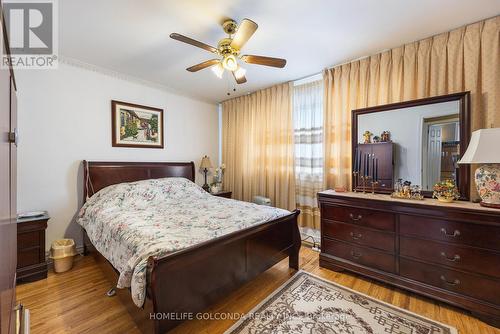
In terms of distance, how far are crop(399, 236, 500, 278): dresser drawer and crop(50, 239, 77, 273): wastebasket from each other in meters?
3.62

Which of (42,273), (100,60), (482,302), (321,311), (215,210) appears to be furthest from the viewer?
(100,60)

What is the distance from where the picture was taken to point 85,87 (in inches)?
119

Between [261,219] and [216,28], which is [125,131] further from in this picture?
[261,219]

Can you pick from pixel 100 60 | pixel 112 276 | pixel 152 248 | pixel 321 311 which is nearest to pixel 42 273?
pixel 112 276

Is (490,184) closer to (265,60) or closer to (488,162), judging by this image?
(488,162)

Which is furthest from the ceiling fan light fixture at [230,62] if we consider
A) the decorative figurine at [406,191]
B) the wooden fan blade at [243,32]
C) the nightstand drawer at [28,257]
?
the nightstand drawer at [28,257]

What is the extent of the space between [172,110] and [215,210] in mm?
2303

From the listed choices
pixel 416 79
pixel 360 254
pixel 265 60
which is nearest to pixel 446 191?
pixel 360 254

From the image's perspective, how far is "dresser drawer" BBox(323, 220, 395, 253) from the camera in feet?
7.12

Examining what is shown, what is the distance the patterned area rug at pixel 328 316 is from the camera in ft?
5.45

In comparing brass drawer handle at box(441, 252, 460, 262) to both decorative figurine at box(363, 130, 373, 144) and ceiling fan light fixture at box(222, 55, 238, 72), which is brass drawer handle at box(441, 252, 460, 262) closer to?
decorative figurine at box(363, 130, 373, 144)

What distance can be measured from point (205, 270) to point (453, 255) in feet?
6.81

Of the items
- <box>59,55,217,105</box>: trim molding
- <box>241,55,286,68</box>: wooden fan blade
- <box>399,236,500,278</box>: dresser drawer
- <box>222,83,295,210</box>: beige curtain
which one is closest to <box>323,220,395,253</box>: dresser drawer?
<box>399,236,500,278</box>: dresser drawer

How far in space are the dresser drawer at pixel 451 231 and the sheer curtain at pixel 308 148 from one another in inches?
52.2
